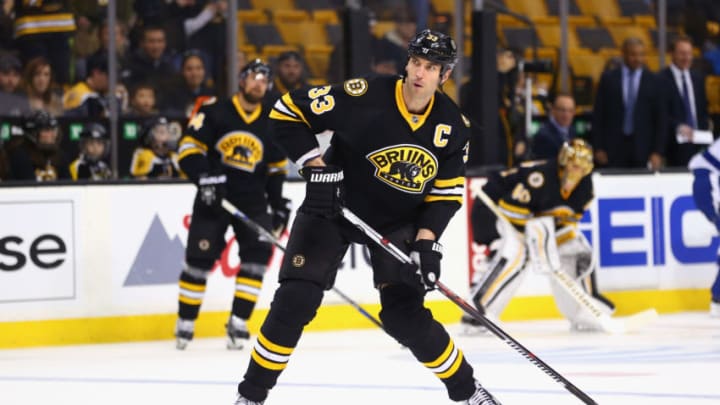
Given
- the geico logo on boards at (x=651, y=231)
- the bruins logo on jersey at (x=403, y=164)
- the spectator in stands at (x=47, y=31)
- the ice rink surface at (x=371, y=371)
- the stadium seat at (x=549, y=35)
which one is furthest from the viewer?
the stadium seat at (x=549, y=35)

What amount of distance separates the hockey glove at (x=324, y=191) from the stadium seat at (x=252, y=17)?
4.59 metres

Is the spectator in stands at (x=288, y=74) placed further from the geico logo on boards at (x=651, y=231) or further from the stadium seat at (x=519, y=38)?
the geico logo on boards at (x=651, y=231)

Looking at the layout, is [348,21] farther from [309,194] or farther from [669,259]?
[309,194]

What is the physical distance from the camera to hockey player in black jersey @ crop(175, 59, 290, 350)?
7055mm

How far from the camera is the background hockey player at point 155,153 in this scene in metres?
8.23

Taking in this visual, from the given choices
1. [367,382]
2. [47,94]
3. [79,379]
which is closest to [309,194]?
[367,382]

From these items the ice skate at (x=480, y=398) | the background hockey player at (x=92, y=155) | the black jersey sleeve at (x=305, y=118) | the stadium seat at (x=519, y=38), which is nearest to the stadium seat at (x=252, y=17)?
the background hockey player at (x=92, y=155)

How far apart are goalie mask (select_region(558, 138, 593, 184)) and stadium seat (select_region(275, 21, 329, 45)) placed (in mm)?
2033

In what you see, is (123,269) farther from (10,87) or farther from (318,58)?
(318,58)

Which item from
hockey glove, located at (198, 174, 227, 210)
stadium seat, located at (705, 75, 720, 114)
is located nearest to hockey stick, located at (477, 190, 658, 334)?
hockey glove, located at (198, 174, 227, 210)

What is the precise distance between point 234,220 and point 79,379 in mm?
1480

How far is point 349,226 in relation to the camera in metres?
4.50

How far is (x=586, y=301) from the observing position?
309 inches

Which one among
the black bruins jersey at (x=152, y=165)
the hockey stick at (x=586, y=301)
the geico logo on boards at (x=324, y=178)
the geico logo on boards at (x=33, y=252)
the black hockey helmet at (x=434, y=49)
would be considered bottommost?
the hockey stick at (x=586, y=301)
